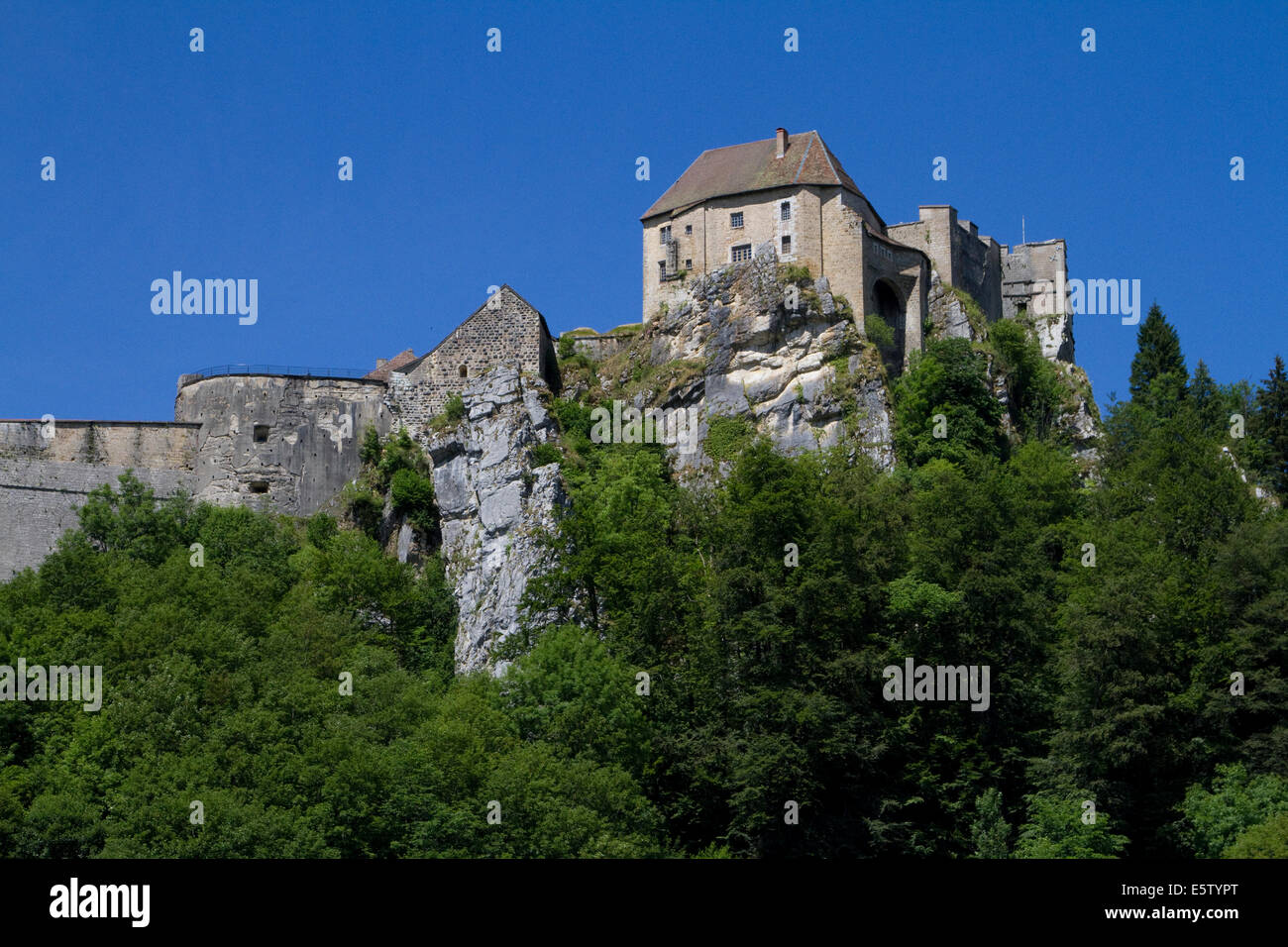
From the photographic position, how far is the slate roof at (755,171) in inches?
2525

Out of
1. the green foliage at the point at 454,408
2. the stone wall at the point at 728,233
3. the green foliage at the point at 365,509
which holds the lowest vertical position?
the green foliage at the point at 365,509

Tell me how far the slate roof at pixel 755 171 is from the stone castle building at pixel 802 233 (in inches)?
1.4

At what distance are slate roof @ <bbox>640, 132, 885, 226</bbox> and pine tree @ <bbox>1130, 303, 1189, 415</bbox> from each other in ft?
46.8

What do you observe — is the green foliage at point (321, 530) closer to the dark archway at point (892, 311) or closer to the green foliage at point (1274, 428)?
the dark archway at point (892, 311)

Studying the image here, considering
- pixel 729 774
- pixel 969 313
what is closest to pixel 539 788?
pixel 729 774

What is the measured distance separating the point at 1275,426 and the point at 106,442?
39643 millimetres

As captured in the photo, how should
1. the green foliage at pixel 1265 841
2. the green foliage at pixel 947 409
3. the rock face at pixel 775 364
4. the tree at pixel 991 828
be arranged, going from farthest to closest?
the rock face at pixel 775 364, the green foliage at pixel 947 409, the tree at pixel 991 828, the green foliage at pixel 1265 841

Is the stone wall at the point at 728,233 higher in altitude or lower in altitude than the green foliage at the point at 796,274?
higher

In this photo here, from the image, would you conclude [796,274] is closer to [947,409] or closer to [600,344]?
[947,409]

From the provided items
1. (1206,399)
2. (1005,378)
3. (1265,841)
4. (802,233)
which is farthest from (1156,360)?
(1265,841)

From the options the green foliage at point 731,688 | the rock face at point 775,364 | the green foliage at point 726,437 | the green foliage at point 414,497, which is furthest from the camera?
the rock face at point 775,364

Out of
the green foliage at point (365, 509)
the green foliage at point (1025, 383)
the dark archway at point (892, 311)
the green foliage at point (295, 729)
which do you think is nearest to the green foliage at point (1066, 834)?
the green foliage at point (295, 729)

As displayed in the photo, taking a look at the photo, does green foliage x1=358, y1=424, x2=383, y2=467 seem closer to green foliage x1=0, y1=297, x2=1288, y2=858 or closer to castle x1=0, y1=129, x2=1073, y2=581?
castle x1=0, y1=129, x2=1073, y2=581
